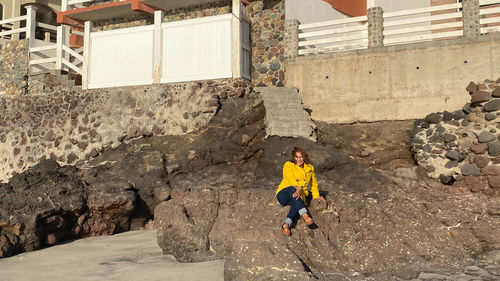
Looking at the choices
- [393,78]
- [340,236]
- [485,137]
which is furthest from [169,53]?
[485,137]

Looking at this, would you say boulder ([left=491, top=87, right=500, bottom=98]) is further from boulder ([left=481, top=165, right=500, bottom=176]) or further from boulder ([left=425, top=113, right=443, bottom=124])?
boulder ([left=481, top=165, right=500, bottom=176])

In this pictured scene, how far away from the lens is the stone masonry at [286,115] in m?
Result: 9.85

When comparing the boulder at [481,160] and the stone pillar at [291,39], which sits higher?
the stone pillar at [291,39]

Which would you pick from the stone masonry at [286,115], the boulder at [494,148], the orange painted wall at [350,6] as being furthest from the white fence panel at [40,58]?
the boulder at [494,148]

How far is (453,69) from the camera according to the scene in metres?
10.0

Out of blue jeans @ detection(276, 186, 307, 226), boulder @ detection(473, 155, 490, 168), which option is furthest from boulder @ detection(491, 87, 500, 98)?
blue jeans @ detection(276, 186, 307, 226)

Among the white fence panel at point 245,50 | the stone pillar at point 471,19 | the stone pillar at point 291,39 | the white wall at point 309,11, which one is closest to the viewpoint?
the stone pillar at point 471,19

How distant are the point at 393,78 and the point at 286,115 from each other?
285 centimetres

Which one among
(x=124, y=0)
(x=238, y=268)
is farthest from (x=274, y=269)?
(x=124, y=0)

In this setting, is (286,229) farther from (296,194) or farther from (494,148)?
(494,148)

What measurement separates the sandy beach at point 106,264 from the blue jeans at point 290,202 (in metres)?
1.09

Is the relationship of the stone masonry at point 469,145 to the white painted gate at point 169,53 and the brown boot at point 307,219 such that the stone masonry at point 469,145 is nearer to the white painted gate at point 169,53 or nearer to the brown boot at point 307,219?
the brown boot at point 307,219

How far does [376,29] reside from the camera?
10.9 meters

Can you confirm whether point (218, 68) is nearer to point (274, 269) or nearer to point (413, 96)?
point (413, 96)
